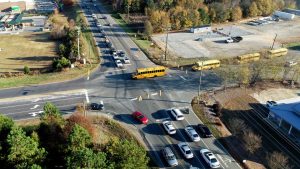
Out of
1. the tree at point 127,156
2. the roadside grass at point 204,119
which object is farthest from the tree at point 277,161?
the tree at point 127,156

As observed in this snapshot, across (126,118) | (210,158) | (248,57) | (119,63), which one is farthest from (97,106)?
(248,57)

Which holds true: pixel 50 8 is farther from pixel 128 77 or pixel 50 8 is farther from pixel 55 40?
pixel 128 77

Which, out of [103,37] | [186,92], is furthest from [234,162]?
[103,37]

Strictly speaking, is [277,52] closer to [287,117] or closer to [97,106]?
[287,117]

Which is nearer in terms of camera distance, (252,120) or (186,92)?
(252,120)

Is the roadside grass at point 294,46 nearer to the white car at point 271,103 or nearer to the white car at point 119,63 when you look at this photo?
the white car at point 271,103
